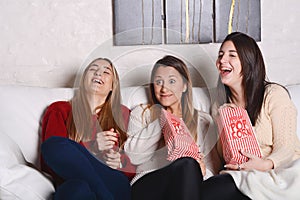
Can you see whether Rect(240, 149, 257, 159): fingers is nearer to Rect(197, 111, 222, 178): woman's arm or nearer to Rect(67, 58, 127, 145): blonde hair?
Rect(197, 111, 222, 178): woman's arm

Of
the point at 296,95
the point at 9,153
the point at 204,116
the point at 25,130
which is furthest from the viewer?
the point at 296,95

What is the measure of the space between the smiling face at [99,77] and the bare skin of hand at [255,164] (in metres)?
0.52

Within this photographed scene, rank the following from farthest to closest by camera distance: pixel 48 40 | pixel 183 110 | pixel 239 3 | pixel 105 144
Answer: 1. pixel 239 3
2. pixel 48 40
3. pixel 183 110
4. pixel 105 144

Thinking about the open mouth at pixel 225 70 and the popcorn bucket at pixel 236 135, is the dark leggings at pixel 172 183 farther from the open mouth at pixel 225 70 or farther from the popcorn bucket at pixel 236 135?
the open mouth at pixel 225 70

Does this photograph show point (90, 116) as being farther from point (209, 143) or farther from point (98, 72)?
point (209, 143)

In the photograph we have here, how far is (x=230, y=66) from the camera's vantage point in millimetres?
2074

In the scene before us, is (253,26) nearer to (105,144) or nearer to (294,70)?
(294,70)

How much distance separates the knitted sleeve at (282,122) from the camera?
1.96 metres

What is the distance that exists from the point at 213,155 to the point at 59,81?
805 mm

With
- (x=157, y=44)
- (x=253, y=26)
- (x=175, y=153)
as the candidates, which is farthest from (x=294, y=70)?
(x=175, y=153)

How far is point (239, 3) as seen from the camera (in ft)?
8.52

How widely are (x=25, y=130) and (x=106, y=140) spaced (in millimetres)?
334

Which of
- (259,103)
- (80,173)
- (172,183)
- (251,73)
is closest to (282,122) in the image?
(259,103)

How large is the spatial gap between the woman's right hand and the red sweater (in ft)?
0.14
